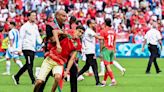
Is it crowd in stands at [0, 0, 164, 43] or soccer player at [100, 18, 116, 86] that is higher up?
soccer player at [100, 18, 116, 86]

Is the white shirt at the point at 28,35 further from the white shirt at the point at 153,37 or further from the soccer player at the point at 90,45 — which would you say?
the white shirt at the point at 153,37

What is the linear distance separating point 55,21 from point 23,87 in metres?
5.94

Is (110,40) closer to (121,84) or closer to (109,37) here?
(109,37)

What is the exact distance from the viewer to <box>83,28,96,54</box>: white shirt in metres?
21.0

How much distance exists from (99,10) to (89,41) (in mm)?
22933

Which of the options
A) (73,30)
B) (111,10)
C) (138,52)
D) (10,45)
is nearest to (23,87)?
(73,30)

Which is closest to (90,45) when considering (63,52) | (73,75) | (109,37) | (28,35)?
(109,37)

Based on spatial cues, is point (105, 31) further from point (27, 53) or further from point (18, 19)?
point (18, 19)

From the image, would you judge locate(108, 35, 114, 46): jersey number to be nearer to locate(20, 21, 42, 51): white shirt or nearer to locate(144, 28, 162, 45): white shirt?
locate(20, 21, 42, 51): white shirt

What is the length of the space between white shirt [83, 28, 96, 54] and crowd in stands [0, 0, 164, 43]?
64.3 feet

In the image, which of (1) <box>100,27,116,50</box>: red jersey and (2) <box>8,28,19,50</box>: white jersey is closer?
(1) <box>100,27,116,50</box>: red jersey

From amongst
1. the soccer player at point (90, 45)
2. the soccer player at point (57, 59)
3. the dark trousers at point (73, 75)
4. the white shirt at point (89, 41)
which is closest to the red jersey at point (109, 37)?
the soccer player at point (90, 45)

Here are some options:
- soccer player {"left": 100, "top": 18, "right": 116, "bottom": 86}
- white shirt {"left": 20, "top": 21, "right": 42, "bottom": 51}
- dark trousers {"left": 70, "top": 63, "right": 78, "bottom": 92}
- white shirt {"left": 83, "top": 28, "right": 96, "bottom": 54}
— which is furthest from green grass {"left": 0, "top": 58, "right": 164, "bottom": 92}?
dark trousers {"left": 70, "top": 63, "right": 78, "bottom": 92}

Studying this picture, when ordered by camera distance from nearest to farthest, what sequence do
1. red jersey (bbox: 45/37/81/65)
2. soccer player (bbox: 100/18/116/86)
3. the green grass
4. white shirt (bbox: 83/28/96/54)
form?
red jersey (bbox: 45/37/81/65)
the green grass
soccer player (bbox: 100/18/116/86)
white shirt (bbox: 83/28/96/54)
